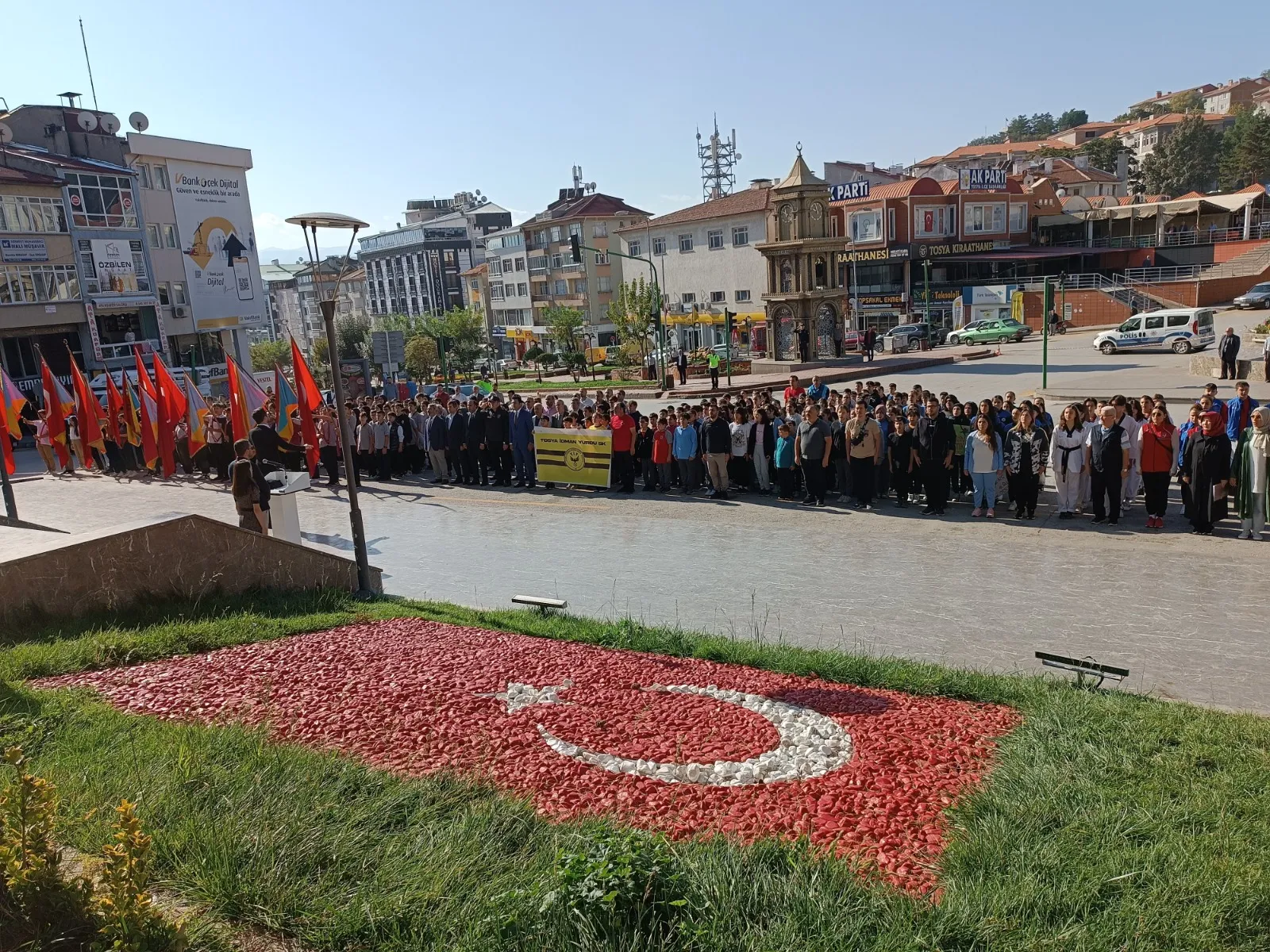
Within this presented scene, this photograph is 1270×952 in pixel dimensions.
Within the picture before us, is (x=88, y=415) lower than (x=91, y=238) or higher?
lower

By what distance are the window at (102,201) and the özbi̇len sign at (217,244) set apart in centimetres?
643

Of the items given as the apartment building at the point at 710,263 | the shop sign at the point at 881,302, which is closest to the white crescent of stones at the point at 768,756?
the apartment building at the point at 710,263

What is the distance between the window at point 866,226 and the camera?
208 feet

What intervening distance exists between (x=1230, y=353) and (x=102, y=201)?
5532cm

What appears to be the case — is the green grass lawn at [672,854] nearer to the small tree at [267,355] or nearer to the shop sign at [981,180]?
the shop sign at [981,180]

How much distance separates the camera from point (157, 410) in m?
23.0

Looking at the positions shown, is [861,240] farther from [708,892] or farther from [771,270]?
[708,892]

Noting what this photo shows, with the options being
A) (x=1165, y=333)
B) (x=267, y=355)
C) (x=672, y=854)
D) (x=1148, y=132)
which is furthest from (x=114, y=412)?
(x=1148, y=132)

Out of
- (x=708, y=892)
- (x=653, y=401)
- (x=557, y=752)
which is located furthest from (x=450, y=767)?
(x=653, y=401)

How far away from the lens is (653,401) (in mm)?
37656

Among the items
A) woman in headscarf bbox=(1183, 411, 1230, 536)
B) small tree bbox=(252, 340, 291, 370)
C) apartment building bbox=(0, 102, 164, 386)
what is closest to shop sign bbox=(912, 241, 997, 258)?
apartment building bbox=(0, 102, 164, 386)

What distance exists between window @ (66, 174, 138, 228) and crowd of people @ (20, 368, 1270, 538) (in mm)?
36939

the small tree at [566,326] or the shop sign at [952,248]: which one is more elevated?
the shop sign at [952,248]

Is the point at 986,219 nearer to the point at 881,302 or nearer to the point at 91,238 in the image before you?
the point at 881,302
